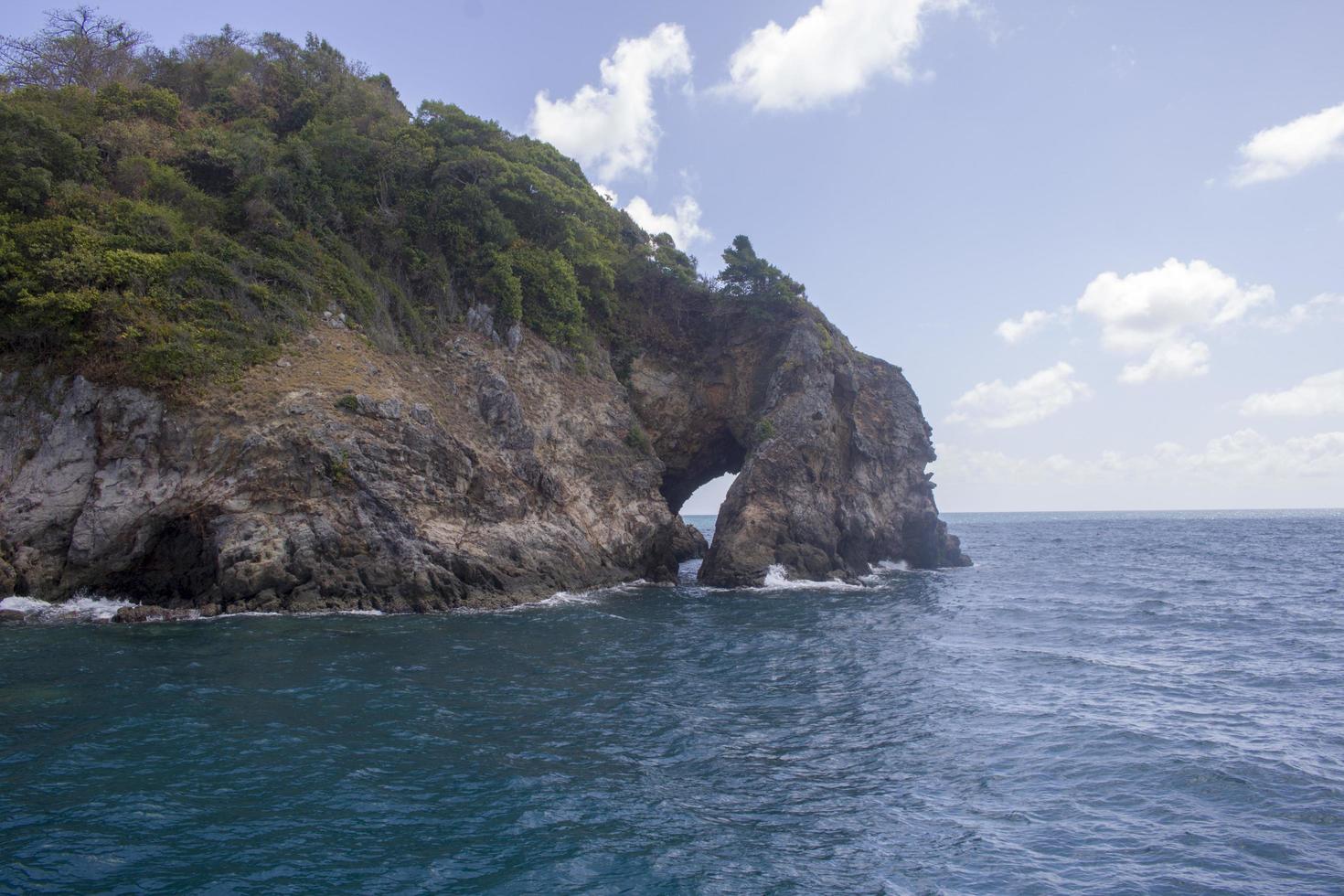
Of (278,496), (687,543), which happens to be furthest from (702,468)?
(278,496)

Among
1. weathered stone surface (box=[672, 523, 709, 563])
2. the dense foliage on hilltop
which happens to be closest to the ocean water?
the dense foliage on hilltop

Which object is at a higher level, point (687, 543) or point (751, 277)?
point (751, 277)

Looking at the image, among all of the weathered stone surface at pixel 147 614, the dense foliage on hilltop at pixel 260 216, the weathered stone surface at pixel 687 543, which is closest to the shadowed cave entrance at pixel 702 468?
the weathered stone surface at pixel 687 543

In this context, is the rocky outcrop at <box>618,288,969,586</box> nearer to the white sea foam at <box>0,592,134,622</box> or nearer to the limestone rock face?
the limestone rock face

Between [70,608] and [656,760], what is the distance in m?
20.3

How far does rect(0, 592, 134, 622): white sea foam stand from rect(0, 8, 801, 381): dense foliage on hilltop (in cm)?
740

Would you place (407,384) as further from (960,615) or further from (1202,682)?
(1202,682)

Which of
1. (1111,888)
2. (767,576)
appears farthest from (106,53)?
(1111,888)

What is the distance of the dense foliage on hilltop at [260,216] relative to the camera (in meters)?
26.1

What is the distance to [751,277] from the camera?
1729 inches

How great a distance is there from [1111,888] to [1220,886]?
4.34 ft

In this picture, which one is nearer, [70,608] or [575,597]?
[70,608]

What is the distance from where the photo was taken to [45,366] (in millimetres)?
25625

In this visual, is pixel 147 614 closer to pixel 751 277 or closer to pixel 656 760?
pixel 656 760
